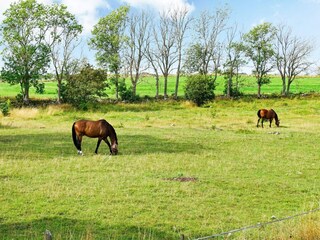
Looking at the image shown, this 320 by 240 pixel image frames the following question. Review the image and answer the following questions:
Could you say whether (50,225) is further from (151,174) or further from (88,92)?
(88,92)

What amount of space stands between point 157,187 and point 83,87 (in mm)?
37592

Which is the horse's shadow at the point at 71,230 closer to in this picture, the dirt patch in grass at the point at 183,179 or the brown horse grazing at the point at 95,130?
the dirt patch in grass at the point at 183,179

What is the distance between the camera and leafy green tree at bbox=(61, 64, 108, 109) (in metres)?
47.4

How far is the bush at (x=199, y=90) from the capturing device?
5344cm

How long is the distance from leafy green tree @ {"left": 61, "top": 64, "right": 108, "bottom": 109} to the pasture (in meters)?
25.6

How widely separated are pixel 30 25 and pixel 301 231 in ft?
168

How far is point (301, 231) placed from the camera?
6.84 meters

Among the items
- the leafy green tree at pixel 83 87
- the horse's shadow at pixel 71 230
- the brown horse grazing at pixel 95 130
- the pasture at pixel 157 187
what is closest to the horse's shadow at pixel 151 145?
the pasture at pixel 157 187

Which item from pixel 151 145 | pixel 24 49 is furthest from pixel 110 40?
pixel 151 145

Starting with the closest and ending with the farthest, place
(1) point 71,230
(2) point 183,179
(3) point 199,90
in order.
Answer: (1) point 71,230, (2) point 183,179, (3) point 199,90

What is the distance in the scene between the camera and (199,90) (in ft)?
175

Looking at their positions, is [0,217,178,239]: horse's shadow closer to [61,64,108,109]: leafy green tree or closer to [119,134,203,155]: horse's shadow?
[119,134,203,155]: horse's shadow

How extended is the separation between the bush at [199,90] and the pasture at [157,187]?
31.6 m

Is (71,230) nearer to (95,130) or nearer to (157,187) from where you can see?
(157,187)
